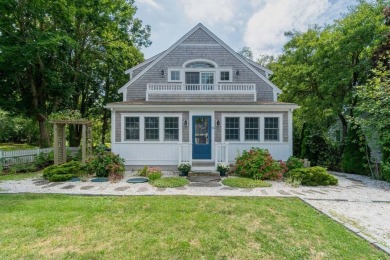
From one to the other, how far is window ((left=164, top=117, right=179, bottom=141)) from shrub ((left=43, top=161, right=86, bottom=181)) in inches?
159

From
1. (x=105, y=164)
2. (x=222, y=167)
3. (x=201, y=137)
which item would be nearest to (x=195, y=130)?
(x=201, y=137)

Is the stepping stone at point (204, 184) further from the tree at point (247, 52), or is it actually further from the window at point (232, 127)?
the tree at point (247, 52)

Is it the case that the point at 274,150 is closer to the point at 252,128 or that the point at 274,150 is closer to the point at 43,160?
the point at 252,128

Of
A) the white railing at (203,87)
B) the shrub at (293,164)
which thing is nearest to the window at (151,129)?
the white railing at (203,87)

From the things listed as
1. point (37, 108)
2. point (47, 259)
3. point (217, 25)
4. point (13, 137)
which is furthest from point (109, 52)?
point (13, 137)

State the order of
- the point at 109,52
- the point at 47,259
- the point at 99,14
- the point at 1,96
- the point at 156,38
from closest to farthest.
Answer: the point at 47,259
the point at 1,96
the point at 99,14
the point at 109,52
the point at 156,38

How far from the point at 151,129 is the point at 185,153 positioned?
215 cm

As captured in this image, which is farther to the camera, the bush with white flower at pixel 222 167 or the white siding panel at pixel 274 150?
the white siding panel at pixel 274 150

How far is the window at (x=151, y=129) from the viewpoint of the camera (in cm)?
1036

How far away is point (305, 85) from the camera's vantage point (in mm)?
14359

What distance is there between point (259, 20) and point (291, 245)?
Result: 1586 cm

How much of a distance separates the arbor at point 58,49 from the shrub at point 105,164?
7.69 metres

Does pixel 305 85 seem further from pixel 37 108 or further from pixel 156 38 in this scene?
pixel 37 108

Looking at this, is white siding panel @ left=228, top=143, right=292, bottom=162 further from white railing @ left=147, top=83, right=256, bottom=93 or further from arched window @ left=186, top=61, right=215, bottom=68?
arched window @ left=186, top=61, right=215, bottom=68
